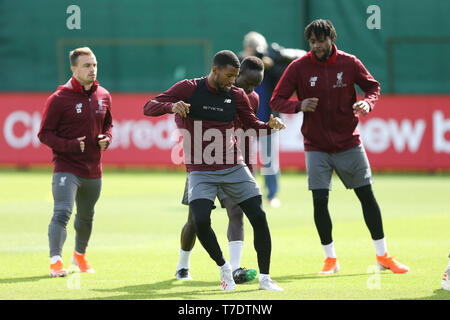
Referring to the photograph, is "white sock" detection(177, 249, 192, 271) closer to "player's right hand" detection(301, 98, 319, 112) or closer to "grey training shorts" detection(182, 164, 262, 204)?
"grey training shorts" detection(182, 164, 262, 204)

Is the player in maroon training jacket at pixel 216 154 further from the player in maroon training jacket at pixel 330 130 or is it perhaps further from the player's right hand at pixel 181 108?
the player in maroon training jacket at pixel 330 130

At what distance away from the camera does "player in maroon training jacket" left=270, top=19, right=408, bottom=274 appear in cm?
960

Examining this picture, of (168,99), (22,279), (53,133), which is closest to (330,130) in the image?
(168,99)

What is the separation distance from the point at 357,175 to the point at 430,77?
14.2 m

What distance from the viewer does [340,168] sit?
9.69 m

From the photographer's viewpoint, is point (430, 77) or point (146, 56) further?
point (146, 56)

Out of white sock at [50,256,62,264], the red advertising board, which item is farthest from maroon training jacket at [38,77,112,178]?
the red advertising board

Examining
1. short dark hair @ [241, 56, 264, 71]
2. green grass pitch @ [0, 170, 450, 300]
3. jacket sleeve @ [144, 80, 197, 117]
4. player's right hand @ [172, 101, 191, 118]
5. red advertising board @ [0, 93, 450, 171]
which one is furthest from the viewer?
red advertising board @ [0, 93, 450, 171]

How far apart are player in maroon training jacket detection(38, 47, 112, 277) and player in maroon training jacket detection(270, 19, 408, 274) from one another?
1873 millimetres

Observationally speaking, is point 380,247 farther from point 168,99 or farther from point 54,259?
point 54,259

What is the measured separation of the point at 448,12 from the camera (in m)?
22.8
